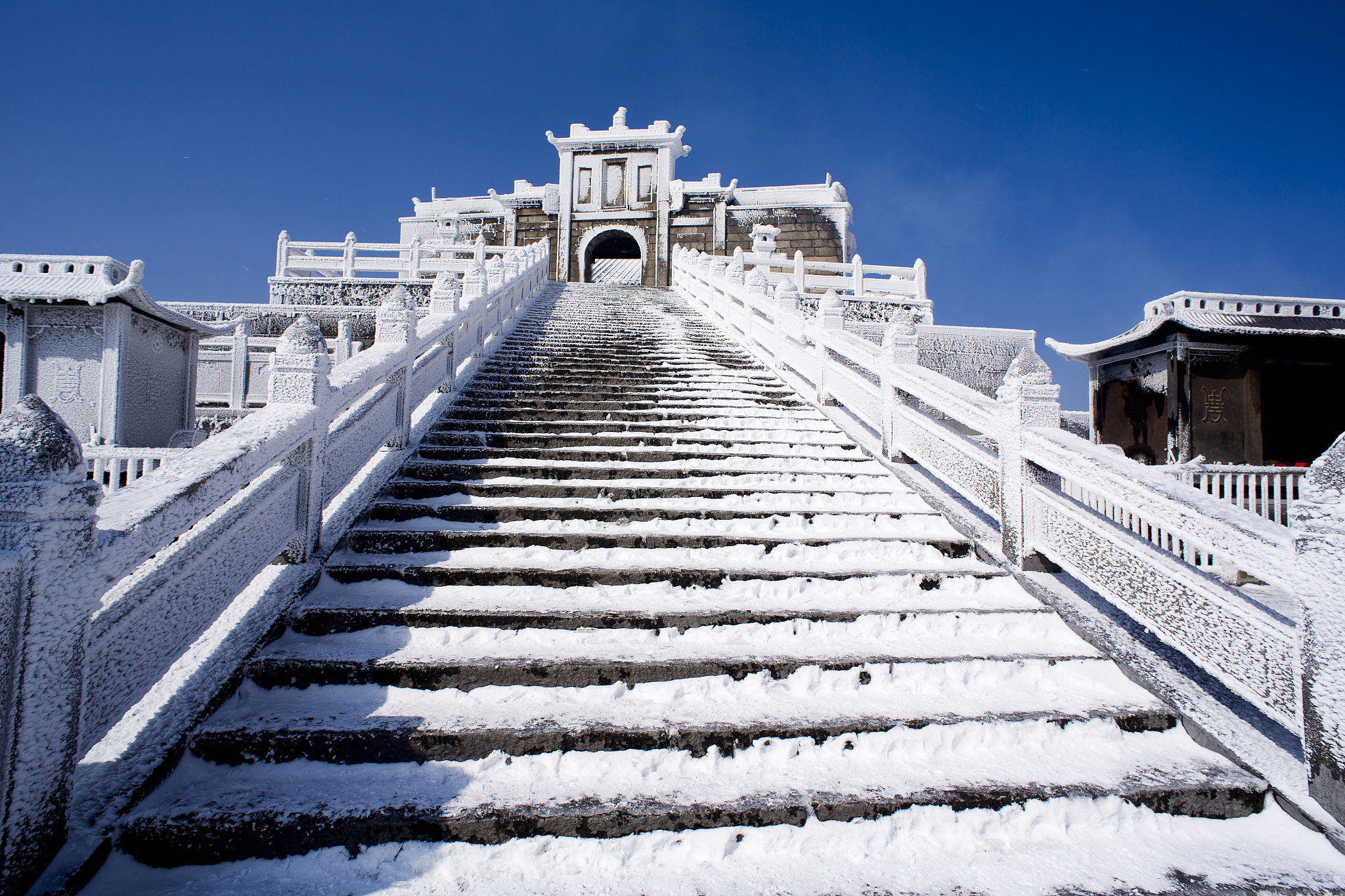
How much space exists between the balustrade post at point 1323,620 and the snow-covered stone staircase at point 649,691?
0.23m

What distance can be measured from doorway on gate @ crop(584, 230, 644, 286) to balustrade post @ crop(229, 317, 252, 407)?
15637 millimetres

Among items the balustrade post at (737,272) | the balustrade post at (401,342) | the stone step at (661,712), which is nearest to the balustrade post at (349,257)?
the balustrade post at (737,272)

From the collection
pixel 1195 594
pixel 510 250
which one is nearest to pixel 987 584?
pixel 1195 594

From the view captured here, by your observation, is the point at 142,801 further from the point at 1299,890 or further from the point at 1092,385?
the point at 1092,385

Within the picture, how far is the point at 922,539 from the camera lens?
13.5 ft

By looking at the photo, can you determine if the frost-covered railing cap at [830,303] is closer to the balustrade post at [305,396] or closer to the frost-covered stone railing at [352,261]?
the balustrade post at [305,396]

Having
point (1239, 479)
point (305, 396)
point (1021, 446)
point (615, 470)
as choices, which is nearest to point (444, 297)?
point (615, 470)

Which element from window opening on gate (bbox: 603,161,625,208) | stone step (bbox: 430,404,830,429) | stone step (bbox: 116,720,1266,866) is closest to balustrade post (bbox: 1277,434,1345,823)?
stone step (bbox: 116,720,1266,866)

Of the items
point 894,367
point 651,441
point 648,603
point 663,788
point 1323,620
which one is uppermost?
point 894,367

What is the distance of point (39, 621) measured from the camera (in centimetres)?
178

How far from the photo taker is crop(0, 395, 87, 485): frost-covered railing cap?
1.73 m

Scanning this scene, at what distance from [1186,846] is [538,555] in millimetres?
3203

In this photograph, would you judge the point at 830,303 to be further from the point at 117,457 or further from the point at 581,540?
the point at 117,457

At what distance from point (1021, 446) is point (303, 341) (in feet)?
14.6
